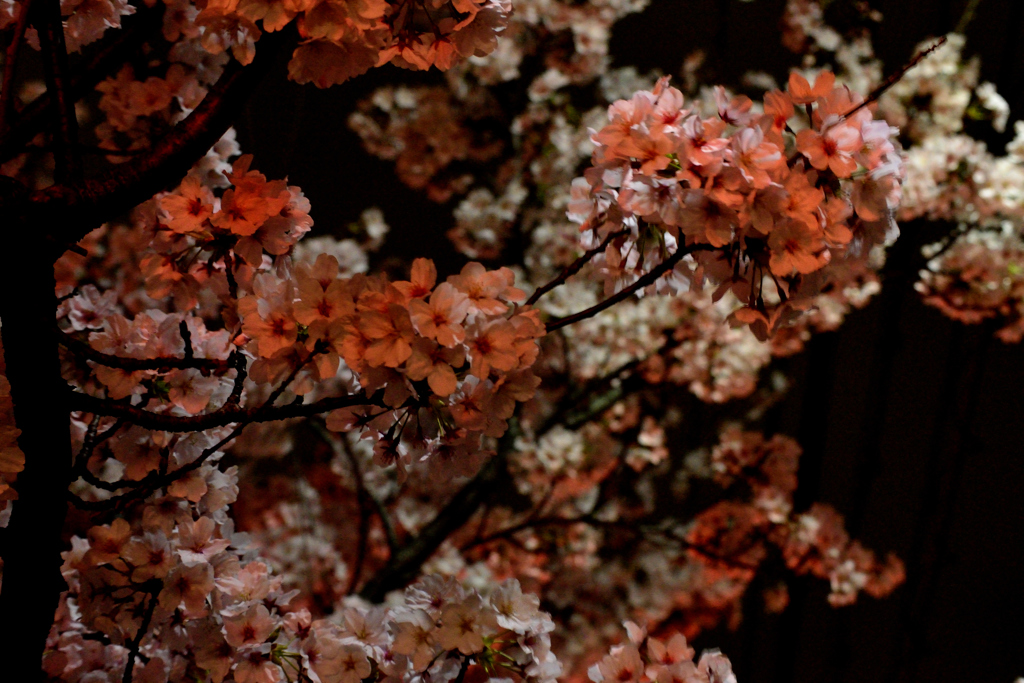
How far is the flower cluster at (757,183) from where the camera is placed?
0.69 metres

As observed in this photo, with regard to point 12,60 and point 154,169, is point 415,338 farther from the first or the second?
point 12,60

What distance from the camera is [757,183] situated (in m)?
0.67

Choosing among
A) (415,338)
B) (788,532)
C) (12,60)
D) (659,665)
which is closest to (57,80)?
(12,60)

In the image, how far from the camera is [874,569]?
2885 millimetres

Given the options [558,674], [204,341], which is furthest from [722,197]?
[204,341]

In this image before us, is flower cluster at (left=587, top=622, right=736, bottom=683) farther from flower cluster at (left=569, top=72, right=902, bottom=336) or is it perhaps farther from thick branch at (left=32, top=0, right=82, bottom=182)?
→ thick branch at (left=32, top=0, right=82, bottom=182)

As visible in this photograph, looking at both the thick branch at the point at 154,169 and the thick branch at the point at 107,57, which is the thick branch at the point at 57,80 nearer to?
the thick branch at the point at 154,169

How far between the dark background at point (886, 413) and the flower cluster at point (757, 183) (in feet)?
6.48

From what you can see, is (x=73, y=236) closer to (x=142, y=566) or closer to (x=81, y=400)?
(x=81, y=400)

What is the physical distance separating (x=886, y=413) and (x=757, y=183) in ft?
9.36

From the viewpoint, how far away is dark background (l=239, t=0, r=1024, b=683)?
277cm

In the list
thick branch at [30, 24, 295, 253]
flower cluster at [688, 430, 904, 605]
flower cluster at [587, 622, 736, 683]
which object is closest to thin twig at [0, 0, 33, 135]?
thick branch at [30, 24, 295, 253]

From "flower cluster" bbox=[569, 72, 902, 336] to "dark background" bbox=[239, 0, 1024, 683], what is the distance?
198 centimetres

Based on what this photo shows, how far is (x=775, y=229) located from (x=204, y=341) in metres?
0.77
